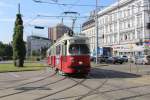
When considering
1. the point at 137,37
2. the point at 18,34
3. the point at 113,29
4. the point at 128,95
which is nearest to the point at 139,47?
the point at 137,37

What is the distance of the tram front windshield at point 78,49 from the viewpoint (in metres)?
28.9

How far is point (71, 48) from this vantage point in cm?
2891

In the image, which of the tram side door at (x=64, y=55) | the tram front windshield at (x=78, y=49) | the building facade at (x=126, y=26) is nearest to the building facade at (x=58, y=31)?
the building facade at (x=126, y=26)

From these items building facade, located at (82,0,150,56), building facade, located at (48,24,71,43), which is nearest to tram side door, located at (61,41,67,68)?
building facade, located at (48,24,71,43)

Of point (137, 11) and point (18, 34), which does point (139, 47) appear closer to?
point (137, 11)

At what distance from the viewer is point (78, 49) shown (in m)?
29.0

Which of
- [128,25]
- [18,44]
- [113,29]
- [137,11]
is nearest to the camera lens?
[18,44]

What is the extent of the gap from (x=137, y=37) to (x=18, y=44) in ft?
171

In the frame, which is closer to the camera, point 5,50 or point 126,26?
point 126,26

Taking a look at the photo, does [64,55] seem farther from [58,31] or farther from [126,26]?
[126,26]

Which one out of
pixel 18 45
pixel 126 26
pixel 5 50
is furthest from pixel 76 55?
pixel 5 50

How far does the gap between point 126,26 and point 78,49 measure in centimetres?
7932

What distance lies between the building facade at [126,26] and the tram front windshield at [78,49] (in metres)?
54.1

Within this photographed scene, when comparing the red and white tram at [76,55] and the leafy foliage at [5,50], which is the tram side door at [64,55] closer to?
the red and white tram at [76,55]
